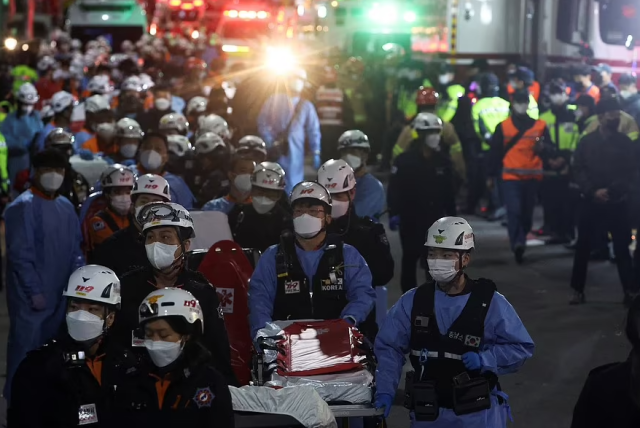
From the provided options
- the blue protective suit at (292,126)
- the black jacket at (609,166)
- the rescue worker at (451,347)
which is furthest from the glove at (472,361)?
the blue protective suit at (292,126)

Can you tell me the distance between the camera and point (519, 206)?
1614 centimetres

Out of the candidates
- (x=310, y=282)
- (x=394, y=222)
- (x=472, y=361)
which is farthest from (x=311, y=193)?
(x=394, y=222)

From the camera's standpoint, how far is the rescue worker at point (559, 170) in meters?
17.0

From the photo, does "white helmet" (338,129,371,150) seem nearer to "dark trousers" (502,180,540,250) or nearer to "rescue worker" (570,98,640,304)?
"rescue worker" (570,98,640,304)

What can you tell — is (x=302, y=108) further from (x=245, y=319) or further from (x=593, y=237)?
(x=245, y=319)

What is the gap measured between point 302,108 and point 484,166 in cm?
393

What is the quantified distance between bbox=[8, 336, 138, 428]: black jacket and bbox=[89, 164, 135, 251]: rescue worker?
13.1ft

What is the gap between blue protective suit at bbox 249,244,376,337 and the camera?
7.75 metres

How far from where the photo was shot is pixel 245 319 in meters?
8.46

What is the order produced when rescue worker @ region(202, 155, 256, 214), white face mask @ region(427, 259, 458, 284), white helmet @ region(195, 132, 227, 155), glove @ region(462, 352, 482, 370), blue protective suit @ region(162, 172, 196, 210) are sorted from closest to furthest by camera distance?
glove @ region(462, 352, 482, 370)
white face mask @ region(427, 259, 458, 284)
rescue worker @ region(202, 155, 256, 214)
blue protective suit @ region(162, 172, 196, 210)
white helmet @ region(195, 132, 227, 155)

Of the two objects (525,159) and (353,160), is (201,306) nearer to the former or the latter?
(353,160)

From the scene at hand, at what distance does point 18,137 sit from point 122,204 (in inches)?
299

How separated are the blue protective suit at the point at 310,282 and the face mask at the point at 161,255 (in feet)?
2.42

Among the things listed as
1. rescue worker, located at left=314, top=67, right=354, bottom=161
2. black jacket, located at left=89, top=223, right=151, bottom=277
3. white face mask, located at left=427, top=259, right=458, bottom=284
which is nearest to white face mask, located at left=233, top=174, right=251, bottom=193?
black jacket, located at left=89, top=223, right=151, bottom=277
